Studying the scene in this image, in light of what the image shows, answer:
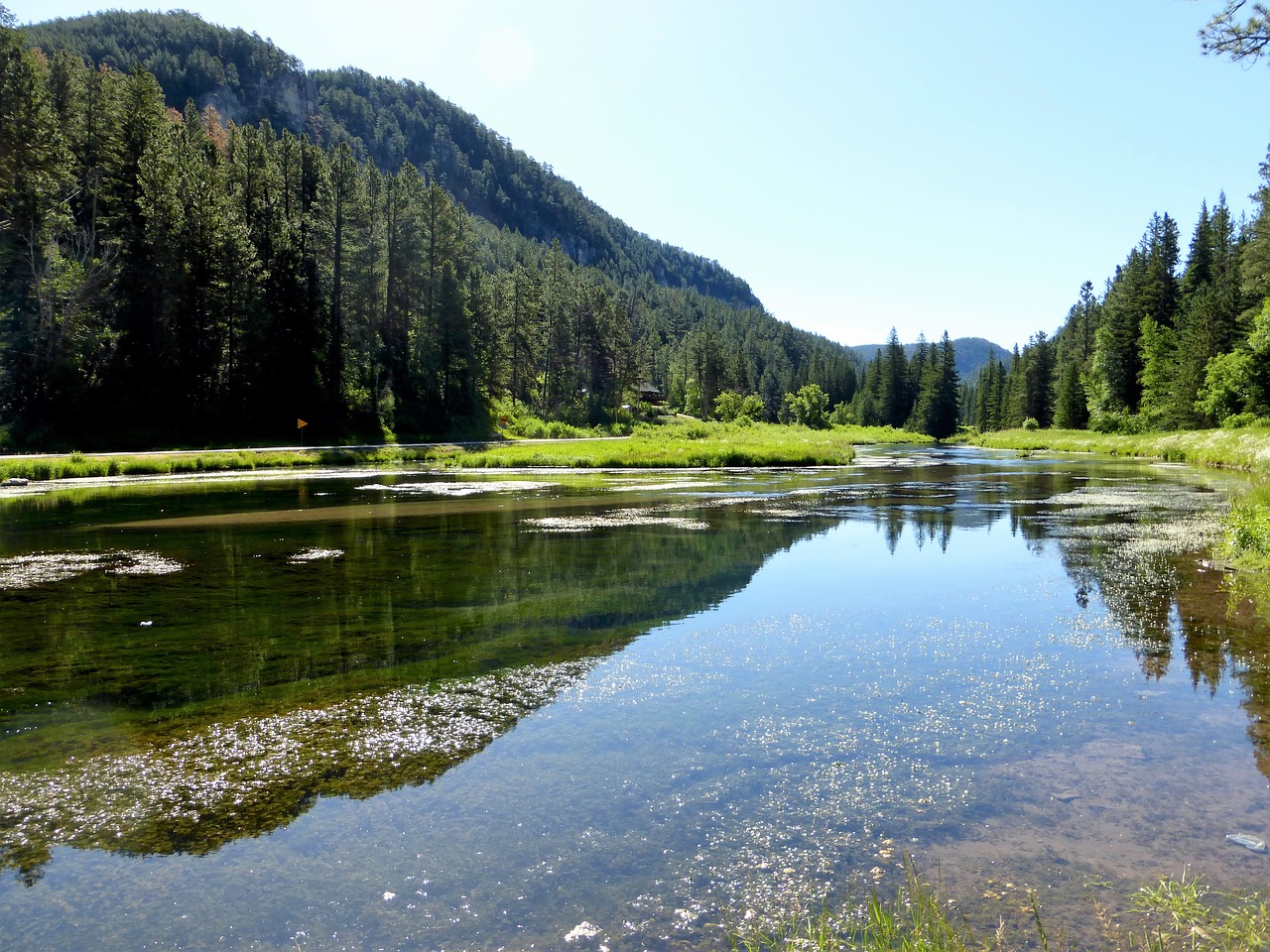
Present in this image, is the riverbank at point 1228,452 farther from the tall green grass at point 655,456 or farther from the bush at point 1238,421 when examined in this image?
the tall green grass at point 655,456

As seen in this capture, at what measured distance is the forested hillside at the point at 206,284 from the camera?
154 feet

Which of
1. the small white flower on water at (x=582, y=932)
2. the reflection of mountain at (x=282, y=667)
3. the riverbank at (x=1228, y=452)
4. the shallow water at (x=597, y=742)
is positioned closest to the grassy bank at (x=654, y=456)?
the riverbank at (x=1228, y=452)

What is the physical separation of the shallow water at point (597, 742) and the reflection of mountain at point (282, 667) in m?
0.06

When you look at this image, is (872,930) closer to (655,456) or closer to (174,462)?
(174,462)

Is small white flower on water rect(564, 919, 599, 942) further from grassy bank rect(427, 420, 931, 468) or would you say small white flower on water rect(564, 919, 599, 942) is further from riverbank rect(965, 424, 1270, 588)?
grassy bank rect(427, 420, 931, 468)

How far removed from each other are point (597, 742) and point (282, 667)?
188 inches

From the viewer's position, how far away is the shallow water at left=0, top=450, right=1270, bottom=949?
4836mm

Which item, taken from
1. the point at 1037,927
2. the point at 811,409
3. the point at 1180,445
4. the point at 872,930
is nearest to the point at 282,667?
the point at 872,930

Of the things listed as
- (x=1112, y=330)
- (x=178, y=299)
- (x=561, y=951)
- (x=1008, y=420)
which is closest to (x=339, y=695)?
(x=561, y=951)

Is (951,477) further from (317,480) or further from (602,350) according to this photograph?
(602,350)

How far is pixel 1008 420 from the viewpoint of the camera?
402 feet

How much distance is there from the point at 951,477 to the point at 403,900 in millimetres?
42575

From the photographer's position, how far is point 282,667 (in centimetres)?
962

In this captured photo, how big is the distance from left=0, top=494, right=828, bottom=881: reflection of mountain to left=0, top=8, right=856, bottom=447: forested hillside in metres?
39.9
